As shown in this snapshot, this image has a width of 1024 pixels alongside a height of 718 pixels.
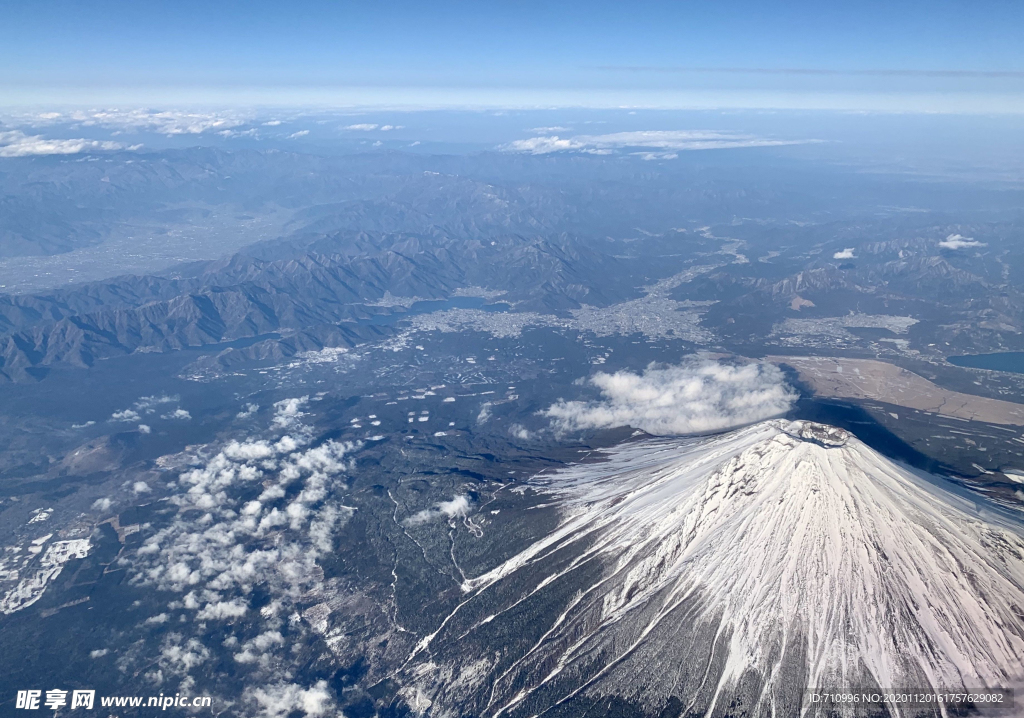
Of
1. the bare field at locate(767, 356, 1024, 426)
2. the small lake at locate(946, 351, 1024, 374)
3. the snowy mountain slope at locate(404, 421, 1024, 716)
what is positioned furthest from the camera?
the small lake at locate(946, 351, 1024, 374)

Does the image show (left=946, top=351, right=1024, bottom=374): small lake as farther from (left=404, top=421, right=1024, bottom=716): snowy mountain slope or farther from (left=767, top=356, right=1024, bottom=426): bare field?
(left=404, top=421, right=1024, bottom=716): snowy mountain slope

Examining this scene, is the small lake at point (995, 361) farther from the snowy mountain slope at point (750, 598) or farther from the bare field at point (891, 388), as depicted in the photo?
the snowy mountain slope at point (750, 598)

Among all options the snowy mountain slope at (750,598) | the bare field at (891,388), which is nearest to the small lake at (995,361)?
the bare field at (891,388)

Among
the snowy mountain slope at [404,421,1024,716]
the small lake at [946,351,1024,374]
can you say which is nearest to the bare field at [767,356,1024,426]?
Answer: the small lake at [946,351,1024,374]

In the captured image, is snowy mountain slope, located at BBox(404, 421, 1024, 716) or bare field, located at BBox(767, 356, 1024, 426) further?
bare field, located at BBox(767, 356, 1024, 426)

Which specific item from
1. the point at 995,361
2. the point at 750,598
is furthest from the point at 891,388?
the point at 750,598

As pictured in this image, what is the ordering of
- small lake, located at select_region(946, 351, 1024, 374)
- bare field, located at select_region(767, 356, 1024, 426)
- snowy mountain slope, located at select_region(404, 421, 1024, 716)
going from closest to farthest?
snowy mountain slope, located at select_region(404, 421, 1024, 716), bare field, located at select_region(767, 356, 1024, 426), small lake, located at select_region(946, 351, 1024, 374)

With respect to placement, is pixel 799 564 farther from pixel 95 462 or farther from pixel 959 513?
pixel 95 462

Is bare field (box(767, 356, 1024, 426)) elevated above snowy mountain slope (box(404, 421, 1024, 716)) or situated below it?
below
